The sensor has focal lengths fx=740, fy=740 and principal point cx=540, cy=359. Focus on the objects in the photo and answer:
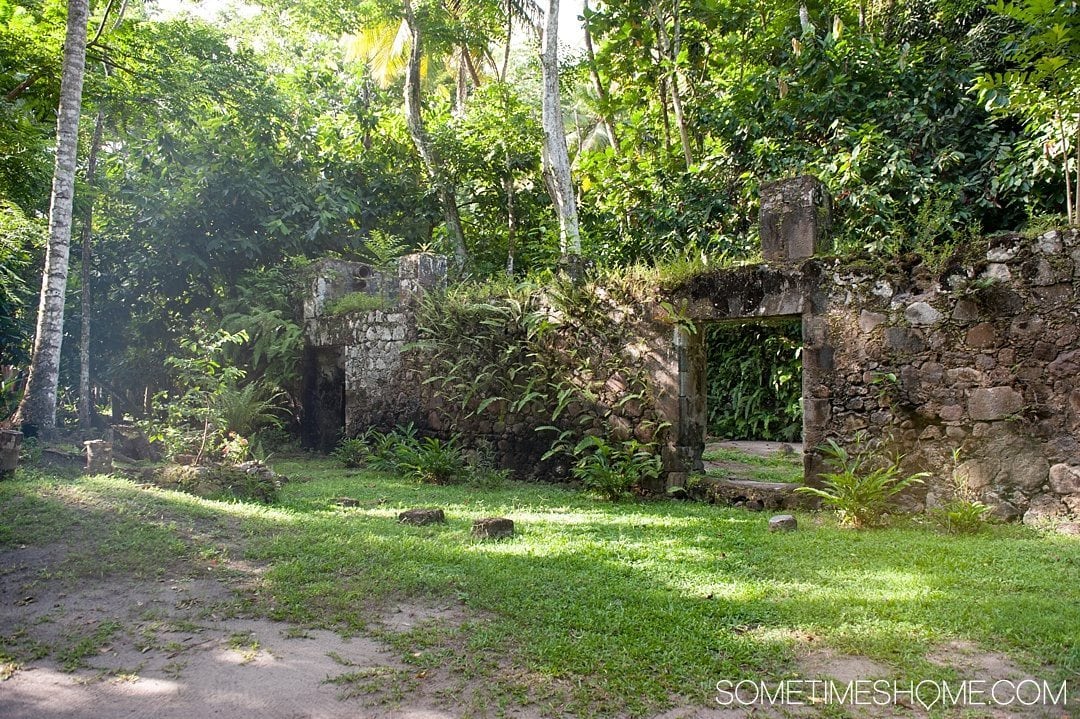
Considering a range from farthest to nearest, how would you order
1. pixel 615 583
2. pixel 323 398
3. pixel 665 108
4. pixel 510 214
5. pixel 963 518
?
pixel 510 214 < pixel 665 108 < pixel 323 398 < pixel 963 518 < pixel 615 583

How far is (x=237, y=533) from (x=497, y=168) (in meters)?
9.35

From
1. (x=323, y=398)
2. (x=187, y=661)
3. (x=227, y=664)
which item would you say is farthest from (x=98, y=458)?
(x=227, y=664)

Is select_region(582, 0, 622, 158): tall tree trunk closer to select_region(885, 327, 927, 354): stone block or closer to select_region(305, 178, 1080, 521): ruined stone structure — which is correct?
select_region(305, 178, 1080, 521): ruined stone structure

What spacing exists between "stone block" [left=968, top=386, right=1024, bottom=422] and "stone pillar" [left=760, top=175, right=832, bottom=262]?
1.84 meters

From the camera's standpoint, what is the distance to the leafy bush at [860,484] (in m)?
5.89

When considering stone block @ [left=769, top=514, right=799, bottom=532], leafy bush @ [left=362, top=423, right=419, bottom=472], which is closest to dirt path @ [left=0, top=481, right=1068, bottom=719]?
stone block @ [left=769, top=514, right=799, bottom=532]

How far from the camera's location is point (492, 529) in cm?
538

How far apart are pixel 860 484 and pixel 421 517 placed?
11.5 feet

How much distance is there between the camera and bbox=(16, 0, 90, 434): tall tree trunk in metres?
7.74

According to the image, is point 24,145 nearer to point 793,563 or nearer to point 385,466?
point 385,466

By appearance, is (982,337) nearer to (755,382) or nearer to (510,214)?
(755,382)

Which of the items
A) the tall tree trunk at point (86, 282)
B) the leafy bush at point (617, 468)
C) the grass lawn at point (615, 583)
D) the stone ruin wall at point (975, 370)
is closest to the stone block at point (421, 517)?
the grass lawn at point (615, 583)

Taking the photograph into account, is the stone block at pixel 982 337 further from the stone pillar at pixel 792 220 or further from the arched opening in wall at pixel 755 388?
the arched opening in wall at pixel 755 388

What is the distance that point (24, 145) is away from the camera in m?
Answer: 8.95
